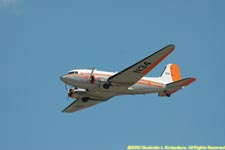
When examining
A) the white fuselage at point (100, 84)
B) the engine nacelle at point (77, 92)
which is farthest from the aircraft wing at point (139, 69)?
the engine nacelle at point (77, 92)

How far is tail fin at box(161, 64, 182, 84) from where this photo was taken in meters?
49.7

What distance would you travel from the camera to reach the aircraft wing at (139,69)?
3984cm

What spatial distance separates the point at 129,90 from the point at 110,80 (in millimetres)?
3061

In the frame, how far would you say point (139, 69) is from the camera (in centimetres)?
4178

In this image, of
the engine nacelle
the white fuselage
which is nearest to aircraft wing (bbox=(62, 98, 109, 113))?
the engine nacelle

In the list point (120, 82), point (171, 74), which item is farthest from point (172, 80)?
point (120, 82)

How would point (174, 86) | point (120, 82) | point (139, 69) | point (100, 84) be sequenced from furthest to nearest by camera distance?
point (174, 86), point (100, 84), point (120, 82), point (139, 69)

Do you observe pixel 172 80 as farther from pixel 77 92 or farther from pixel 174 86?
pixel 77 92

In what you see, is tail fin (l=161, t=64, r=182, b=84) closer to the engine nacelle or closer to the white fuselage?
the white fuselage

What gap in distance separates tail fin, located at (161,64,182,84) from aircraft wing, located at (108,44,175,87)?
6974mm

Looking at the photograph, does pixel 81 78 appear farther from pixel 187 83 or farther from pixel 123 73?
pixel 187 83

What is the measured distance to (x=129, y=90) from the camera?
44719 mm

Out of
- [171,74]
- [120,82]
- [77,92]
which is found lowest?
[77,92]

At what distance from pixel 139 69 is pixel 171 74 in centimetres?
1013
